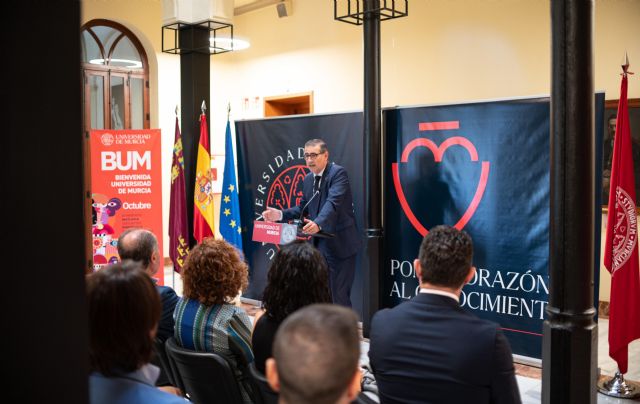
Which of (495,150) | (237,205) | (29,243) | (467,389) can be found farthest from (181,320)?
(237,205)

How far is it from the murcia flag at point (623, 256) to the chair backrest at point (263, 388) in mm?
2471

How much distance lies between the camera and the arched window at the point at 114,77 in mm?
7766

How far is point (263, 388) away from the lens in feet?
6.68

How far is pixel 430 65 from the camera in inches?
268

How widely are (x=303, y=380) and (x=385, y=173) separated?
3.80 m

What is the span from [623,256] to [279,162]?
2956 mm

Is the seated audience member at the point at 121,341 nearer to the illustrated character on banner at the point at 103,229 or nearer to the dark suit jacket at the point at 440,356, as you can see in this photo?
the dark suit jacket at the point at 440,356

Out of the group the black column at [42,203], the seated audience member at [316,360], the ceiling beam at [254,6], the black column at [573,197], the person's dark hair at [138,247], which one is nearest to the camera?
the black column at [42,203]

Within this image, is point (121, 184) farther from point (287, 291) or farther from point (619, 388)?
point (619, 388)

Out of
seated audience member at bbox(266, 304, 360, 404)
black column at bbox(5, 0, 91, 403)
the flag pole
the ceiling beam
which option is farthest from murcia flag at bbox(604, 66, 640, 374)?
the ceiling beam

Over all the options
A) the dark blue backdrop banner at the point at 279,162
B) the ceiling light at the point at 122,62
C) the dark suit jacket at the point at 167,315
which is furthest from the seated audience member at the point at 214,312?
the ceiling light at the point at 122,62

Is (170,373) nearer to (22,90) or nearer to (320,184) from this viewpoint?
(22,90)

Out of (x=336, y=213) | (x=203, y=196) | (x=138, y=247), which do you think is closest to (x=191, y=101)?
(x=203, y=196)

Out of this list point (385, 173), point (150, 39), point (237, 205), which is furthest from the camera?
point (150, 39)
